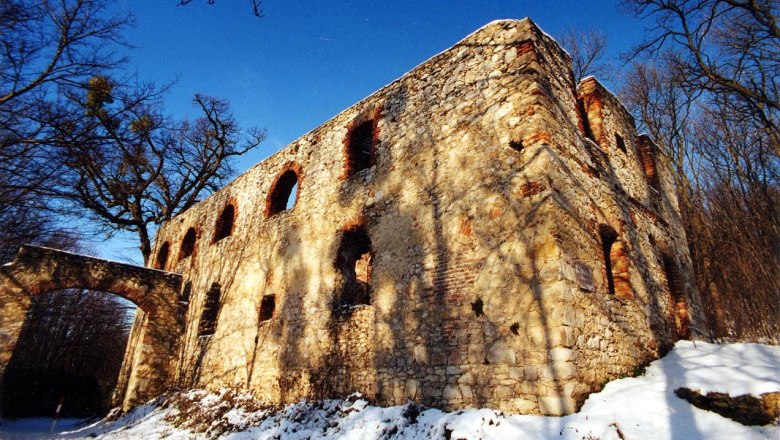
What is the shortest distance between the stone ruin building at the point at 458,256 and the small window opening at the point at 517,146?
2cm

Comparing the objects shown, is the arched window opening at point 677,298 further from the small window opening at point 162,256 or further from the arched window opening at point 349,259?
the small window opening at point 162,256

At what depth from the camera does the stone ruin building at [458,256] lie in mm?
4918

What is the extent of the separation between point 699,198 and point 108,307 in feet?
95.1

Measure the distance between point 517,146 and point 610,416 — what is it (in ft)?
11.2

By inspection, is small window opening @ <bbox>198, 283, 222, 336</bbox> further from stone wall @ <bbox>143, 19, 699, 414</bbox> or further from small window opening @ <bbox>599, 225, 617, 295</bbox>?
small window opening @ <bbox>599, 225, 617, 295</bbox>

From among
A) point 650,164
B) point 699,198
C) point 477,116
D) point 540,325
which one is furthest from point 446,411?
point 699,198

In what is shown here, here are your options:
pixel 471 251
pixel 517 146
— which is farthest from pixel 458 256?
pixel 517 146

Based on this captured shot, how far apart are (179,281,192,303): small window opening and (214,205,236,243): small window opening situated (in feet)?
5.40

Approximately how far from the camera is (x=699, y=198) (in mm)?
14469

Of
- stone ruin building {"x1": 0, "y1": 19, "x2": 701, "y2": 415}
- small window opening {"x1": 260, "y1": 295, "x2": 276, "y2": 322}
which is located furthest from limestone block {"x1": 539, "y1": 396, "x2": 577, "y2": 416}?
small window opening {"x1": 260, "y1": 295, "x2": 276, "y2": 322}

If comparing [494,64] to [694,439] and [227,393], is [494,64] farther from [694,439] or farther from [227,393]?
[227,393]

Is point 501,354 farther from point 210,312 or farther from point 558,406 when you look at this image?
point 210,312

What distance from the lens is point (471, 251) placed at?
219 inches

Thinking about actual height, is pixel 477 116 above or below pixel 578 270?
above
